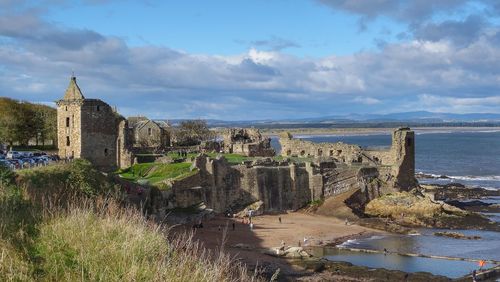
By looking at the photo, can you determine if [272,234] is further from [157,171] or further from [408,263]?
[157,171]

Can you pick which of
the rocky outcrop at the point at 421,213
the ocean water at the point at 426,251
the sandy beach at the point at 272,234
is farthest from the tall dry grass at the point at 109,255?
the rocky outcrop at the point at 421,213

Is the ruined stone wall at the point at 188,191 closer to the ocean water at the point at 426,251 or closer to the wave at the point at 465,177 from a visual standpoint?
the ocean water at the point at 426,251

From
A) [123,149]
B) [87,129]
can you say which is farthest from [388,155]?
[87,129]

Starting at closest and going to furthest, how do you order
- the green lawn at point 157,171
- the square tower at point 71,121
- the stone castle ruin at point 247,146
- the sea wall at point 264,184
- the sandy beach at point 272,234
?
1. the sandy beach at point 272,234
2. the green lawn at point 157,171
3. the sea wall at point 264,184
4. the square tower at point 71,121
5. the stone castle ruin at point 247,146

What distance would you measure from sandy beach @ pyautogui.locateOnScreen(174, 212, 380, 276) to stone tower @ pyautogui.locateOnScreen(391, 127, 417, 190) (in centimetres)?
994

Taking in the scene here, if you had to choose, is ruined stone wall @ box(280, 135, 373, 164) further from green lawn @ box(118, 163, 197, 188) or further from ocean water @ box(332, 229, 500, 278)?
green lawn @ box(118, 163, 197, 188)

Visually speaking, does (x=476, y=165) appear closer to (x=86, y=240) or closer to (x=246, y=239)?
(x=246, y=239)

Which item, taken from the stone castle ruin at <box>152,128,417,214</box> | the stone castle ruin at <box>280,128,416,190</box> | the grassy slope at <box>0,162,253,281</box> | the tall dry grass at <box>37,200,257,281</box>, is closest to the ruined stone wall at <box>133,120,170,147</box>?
the stone castle ruin at <box>280,128,416,190</box>

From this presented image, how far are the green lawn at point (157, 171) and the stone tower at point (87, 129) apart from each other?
2153mm

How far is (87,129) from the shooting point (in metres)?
45.6

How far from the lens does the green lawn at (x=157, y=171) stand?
4444 cm

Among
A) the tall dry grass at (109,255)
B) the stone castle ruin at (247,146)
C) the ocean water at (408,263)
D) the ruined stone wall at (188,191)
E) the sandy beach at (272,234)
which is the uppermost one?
the stone castle ruin at (247,146)

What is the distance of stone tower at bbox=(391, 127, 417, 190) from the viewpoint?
55.5 meters

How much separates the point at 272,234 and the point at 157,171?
35.1 feet
